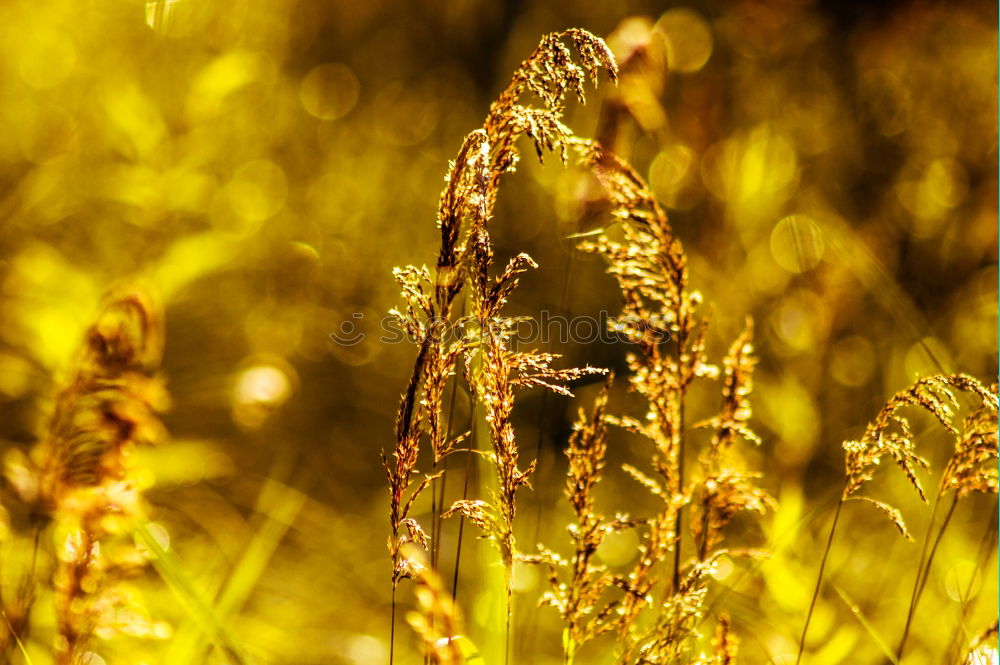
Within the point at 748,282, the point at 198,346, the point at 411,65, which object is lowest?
the point at 198,346

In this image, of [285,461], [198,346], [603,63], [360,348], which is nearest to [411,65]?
[360,348]

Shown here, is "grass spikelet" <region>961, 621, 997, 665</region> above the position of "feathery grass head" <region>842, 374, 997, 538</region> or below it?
below

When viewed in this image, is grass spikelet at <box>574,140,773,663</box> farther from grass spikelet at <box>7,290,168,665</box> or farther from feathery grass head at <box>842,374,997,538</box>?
grass spikelet at <box>7,290,168,665</box>

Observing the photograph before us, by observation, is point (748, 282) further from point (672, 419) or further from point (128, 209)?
point (128, 209)

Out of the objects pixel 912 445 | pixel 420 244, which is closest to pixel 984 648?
pixel 912 445

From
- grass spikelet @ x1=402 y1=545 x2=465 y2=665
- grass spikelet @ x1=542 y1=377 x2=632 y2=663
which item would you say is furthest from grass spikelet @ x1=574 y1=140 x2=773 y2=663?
grass spikelet @ x1=402 y1=545 x2=465 y2=665

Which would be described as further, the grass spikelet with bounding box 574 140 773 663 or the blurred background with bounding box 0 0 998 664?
the blurred background with bounding box 0 0 998 664

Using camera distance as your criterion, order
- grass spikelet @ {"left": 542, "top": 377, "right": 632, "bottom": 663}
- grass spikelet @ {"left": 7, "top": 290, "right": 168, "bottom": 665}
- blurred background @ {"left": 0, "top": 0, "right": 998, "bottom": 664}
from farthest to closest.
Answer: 1. blurred background @ {"left": 0, "top": 0, "right": 998, "bottom": 664}
2. grass spikelet @ {"left": 542, "top": 377, "right": 632, "bottom": 663}
3. grass spikelet @ {"left": 7, "top": 290, "right": 168, "bottom": 665}

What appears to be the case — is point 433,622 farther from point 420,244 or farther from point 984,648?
point 420,244
